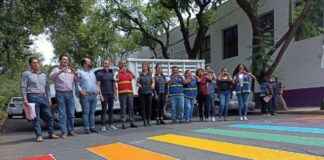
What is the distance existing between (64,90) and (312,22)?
13494 mm

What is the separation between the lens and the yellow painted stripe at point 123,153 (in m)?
9.02

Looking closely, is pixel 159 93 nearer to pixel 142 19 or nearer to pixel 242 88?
pixel 242 88

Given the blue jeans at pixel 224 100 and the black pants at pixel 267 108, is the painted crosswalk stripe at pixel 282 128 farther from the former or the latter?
the black pants at pixel 267 108

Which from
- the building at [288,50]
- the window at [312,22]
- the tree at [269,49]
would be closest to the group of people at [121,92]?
the tree at [269,49]

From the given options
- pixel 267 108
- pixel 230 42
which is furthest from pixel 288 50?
pixel 230 42

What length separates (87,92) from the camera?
13562 mm

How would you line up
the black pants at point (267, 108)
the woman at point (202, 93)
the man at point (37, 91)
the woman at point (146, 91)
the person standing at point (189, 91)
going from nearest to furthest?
the man at point (37, 91) < the woman at point (146, 91) < the person standing at point (189, 91) < the woman at point (202, 93) < the black pants at point (267, 108)

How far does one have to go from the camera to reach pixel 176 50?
42.7 meters

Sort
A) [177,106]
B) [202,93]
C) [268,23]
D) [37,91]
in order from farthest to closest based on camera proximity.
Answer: [268,23] → [202,93] → [177,106] → [37,91]

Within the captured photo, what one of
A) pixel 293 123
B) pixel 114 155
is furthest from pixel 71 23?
pixel 114 155

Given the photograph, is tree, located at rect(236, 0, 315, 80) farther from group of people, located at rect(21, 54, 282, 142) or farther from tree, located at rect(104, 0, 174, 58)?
tree, located at rect(104, 0, 174, 58)

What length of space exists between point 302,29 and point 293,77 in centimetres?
241

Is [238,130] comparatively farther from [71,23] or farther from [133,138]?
[71,23]

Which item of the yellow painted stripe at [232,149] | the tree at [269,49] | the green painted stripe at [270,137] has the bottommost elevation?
the yellow painted stripe at [232,149]
